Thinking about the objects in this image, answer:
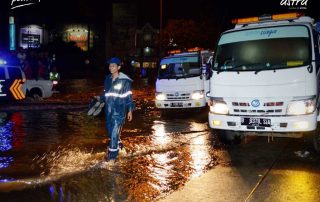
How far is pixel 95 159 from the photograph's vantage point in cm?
744

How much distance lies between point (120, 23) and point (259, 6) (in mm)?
26076

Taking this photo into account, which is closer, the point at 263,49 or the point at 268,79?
the point at 268,79

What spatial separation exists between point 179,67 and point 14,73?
6.45 metres

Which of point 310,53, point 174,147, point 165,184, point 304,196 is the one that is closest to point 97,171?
point 165,184

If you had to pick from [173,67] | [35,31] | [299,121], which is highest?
[35,31]

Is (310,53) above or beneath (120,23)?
beneath

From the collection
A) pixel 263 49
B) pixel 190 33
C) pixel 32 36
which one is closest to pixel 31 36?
pixel 32 36

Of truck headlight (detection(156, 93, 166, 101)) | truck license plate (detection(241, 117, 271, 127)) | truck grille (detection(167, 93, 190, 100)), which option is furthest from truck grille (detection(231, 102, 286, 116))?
truck headlight (detection(156, 93, 166, 101))

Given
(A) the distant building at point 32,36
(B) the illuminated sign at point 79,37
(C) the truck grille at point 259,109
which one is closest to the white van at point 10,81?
(C) the truck grille at point 259,109

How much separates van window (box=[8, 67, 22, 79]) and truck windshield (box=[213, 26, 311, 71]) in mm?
9614

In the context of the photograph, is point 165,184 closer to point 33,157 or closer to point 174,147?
Answer: point 174,147

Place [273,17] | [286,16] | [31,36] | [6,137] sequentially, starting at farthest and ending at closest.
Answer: [31,36] < [6,137] < [273,17] < [286,16]

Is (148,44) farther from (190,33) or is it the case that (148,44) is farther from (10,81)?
(10,81)

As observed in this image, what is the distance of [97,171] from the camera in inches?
262
